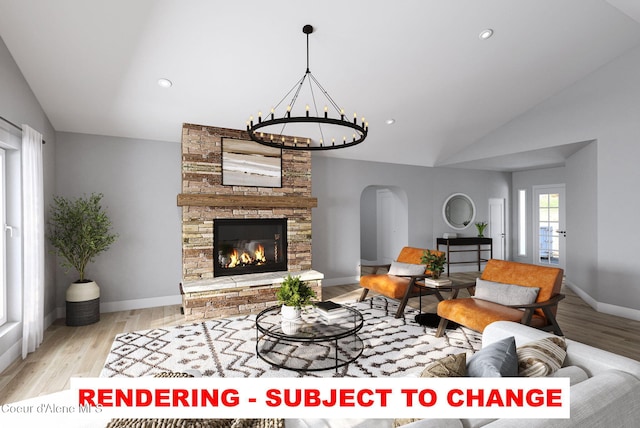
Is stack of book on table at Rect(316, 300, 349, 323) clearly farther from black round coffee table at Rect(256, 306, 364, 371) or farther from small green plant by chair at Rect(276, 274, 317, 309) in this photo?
small green plant by chair at Rect(276, 274, 317, 309)

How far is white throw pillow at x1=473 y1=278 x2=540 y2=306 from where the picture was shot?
10.6 feet

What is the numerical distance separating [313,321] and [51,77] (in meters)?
3.57

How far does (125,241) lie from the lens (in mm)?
4691

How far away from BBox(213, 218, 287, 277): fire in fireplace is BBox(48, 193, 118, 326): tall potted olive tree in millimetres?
1334

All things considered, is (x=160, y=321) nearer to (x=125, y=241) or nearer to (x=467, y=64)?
(x=125, y=241)

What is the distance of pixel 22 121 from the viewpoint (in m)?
3.32

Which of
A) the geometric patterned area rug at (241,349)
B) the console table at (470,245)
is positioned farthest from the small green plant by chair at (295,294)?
the console table at (470,245)

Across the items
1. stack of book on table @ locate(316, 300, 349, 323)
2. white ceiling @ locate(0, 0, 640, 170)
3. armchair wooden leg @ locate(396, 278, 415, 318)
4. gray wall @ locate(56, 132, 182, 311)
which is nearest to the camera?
white ceiling @ locate(0, 0, 640, 170)

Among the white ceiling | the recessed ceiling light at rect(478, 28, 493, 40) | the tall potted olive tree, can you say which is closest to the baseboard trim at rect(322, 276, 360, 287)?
the white ceiling

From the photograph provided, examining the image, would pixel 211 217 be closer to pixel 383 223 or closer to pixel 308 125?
pixel 308 125

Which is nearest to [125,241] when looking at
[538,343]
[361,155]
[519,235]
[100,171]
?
[100,171]

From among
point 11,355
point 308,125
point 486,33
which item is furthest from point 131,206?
point 486,33

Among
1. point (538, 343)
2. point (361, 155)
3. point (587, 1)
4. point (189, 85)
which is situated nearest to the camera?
point (538, 343)

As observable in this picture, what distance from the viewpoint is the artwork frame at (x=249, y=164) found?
484cm
